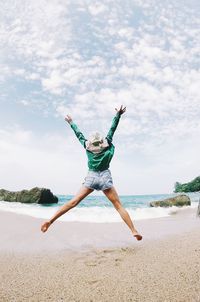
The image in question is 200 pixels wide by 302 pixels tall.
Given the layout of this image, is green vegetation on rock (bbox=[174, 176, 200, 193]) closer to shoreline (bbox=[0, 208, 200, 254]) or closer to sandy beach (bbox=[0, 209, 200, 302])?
shoreline (bbox=[0, 208, 200, 254])

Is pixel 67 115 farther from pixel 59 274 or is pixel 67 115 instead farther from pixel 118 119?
pixel 59 274

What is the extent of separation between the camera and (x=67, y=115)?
686cm

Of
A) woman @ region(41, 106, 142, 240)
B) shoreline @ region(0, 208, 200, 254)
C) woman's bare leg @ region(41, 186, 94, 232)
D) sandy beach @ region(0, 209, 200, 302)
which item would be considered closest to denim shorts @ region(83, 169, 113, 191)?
woman @ region(41, 106, 142, 240)

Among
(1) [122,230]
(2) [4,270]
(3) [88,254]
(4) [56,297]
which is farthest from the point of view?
(1) [122,230]

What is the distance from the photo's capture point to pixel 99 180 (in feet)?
20.9

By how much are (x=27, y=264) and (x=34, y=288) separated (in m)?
1.41

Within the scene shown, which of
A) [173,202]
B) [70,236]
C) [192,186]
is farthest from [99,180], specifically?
[192,186]

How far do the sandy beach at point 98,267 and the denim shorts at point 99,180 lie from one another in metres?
1.38

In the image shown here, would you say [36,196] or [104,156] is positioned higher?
[36,196]

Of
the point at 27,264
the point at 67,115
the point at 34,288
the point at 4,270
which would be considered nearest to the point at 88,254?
the point at 27,264

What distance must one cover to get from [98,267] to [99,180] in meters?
1.49

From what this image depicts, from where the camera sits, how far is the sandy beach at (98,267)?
16.3 feet

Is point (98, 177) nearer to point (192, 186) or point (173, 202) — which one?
point (173, 202)

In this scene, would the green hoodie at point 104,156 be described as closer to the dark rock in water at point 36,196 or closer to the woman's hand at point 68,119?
the woman's hand at point 68,119
